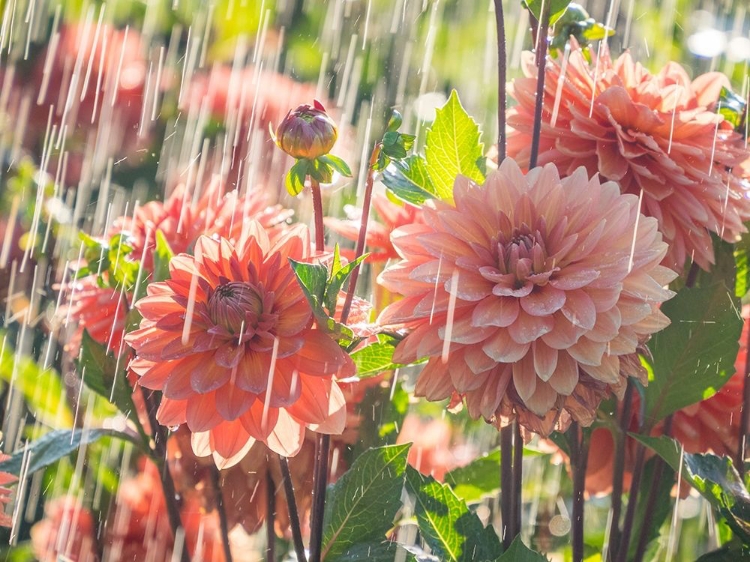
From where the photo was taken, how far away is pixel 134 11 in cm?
153

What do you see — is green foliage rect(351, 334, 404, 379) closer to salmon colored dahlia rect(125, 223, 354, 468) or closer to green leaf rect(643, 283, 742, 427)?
salmon colored dahlia rect(125, 223, 354, 468)

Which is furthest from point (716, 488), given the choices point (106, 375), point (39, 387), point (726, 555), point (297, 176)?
point (39, 387)

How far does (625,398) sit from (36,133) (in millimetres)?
976

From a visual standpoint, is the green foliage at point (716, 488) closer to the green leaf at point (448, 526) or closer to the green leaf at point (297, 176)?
the green leaf at point (448, 526)

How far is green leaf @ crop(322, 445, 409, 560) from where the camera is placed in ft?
1.84

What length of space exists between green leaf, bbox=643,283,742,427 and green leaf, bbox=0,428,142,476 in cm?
37

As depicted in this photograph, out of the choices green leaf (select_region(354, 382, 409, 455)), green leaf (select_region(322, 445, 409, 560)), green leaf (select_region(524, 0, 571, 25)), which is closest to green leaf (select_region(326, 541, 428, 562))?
green leaf (select_region(322, 445, 409, 560))

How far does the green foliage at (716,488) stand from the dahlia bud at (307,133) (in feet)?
0.88

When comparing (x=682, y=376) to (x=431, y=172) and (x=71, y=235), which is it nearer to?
(x=431, y=172)

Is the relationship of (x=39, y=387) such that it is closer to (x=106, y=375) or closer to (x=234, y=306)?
(x=106, y=375)

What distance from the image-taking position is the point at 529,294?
1.73 ft

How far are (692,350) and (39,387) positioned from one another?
1.76 ft

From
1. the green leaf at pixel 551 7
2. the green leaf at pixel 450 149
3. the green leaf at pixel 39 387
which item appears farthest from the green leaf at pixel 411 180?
the green leaf at pixel 39 387

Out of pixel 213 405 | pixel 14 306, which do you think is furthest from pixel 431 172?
pixel 14 306
